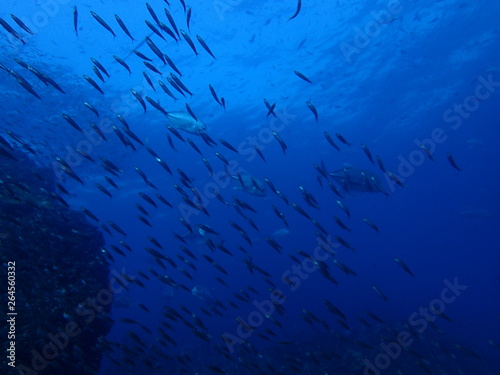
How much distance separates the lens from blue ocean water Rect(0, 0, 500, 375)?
27.7ft

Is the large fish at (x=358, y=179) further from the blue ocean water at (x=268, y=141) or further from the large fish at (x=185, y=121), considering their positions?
the large fish at (x=185, y=121)

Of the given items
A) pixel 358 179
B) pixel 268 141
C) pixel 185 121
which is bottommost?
pixel 185 121

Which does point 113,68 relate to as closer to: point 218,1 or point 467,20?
point 218,1

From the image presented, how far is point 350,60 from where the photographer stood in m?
24.2

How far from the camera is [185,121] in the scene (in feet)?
25.0

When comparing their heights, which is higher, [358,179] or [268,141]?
[268,141]

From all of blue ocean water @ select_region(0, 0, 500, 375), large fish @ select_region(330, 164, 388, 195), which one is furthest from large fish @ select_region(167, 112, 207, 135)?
large fish @ select_region(330, 164, 388, 195)

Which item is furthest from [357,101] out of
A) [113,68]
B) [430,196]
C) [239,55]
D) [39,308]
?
[430,196]

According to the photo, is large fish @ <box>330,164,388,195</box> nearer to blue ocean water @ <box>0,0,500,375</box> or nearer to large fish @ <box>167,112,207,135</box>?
blue ocean water @ <box>0,0,500,375</box>

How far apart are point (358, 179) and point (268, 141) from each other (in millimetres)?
26679

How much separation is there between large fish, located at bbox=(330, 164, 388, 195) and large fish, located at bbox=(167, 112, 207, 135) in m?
3.61

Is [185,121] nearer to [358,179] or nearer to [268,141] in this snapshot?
[358,179]

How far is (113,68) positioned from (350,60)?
58.6ft

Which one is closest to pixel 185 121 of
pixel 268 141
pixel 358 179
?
pixel 358 179
